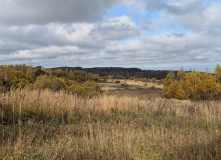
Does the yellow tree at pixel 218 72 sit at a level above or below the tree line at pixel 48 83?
above

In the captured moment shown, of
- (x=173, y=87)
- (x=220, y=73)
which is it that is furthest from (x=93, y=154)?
(x=220, y=73)

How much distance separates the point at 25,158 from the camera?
3.07 meters

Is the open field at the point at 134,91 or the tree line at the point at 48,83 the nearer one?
the tree line at the point at 48,83

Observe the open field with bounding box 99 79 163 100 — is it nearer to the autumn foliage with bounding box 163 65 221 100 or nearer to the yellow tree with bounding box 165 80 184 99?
the yellow tree with bounding box 165 80 184 99

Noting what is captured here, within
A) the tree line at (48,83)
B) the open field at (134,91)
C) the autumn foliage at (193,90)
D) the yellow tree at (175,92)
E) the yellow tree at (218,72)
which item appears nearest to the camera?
the tree line at (48,83)

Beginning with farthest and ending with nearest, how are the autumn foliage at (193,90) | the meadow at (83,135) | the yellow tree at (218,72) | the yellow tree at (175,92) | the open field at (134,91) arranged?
1. the yellow tree at (218,72)
2. the autumn foliage at (193,90)
3. the yellow tree at (175,92)
4. the open field at (134,91)
5. the meadow at (83,135)

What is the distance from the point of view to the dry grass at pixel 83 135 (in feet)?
11.7

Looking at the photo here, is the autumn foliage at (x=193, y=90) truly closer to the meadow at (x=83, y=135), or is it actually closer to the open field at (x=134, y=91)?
the open field at (x=134, y=91)

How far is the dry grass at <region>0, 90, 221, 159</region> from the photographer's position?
356 centimetres

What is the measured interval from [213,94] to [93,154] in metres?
Result: 54.3

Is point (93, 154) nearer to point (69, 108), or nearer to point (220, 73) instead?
point (69, 108)

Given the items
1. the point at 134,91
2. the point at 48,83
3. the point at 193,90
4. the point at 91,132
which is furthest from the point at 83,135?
the point at 134,91

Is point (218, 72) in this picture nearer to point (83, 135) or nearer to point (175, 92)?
point (175, 92)

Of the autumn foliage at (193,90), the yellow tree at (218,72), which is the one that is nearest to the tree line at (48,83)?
the autumn foliage at (193,90)
